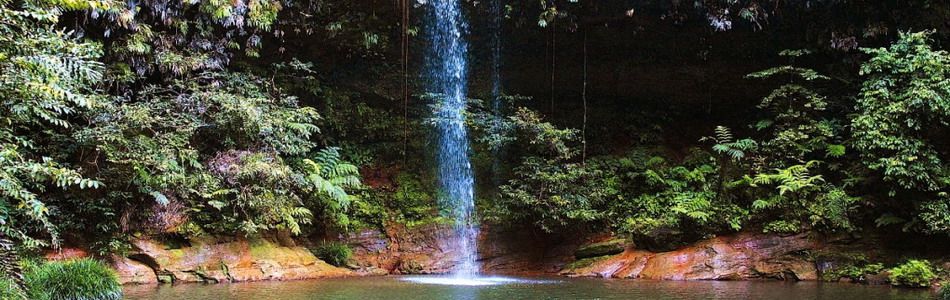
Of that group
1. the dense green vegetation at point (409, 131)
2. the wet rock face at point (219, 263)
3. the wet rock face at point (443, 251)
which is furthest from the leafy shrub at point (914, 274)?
the wet rock face at point (219, 263)

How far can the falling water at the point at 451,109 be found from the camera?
46.1 ft

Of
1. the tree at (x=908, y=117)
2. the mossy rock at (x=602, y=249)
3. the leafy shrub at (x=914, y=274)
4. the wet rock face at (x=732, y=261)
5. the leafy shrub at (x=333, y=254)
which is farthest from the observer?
the mossy rock at (x=602, y=249)

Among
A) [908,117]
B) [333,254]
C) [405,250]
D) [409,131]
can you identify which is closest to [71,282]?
[333,254]

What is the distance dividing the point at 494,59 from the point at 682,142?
4.99 meters

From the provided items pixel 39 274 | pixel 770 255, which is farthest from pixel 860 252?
pixel 39 274

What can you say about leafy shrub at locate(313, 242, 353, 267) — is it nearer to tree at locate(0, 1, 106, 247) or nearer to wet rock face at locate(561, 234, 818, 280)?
wet rock face at locate(561, 234, 818, 280)

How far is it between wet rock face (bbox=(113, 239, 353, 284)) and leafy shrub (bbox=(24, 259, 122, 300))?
2.34m

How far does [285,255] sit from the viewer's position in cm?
1095

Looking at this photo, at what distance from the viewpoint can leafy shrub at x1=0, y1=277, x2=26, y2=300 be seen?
5.31 meters

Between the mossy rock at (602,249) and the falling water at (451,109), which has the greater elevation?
the falling water at (451,109)

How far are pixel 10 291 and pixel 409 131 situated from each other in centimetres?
1046

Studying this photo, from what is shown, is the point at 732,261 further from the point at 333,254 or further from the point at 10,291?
the point at 10,291

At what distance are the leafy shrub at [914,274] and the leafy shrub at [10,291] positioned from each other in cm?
1021

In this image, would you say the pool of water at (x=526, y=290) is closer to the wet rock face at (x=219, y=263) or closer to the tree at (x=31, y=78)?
the wet rock face at (x=219, y=263)
